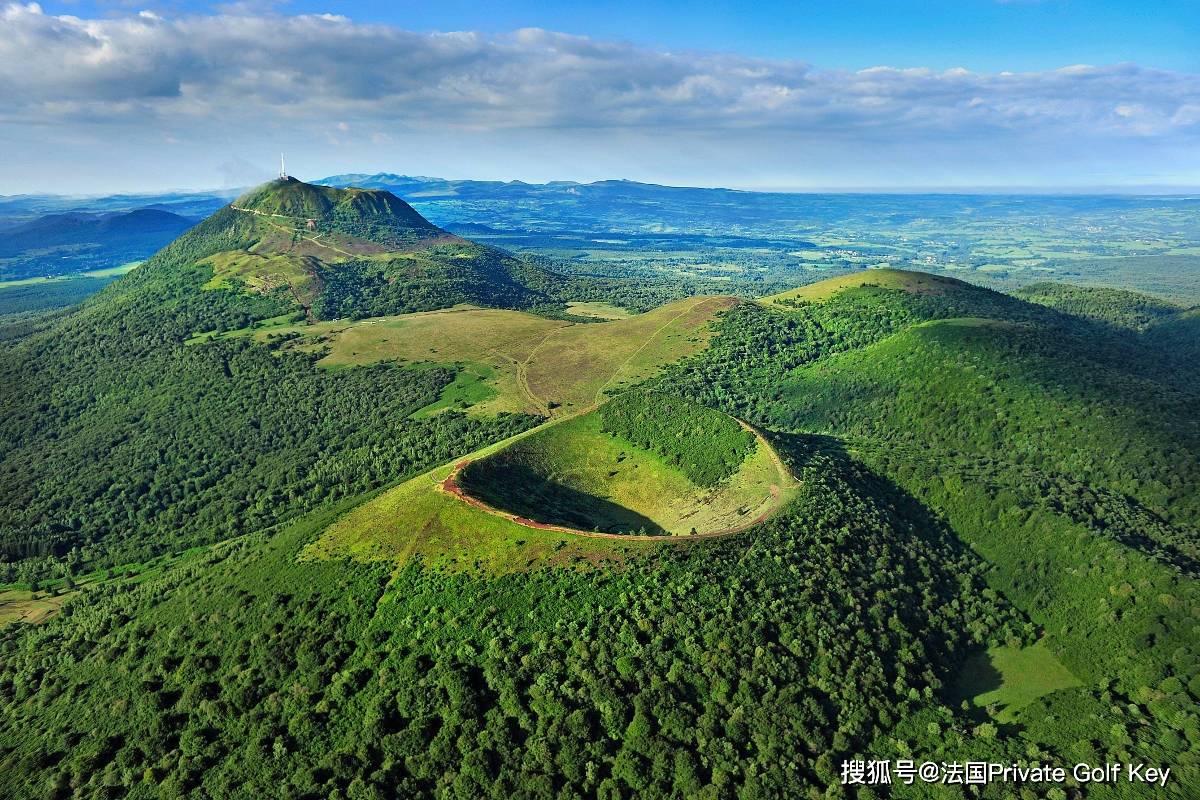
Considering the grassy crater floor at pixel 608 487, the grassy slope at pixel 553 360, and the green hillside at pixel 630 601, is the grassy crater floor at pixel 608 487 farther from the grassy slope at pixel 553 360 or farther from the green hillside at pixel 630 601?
the grassy slope at pixel 553 360

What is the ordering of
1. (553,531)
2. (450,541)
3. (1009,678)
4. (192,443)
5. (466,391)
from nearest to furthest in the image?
(1009,678), (450,541), (553,531), (192,443), (466,391)

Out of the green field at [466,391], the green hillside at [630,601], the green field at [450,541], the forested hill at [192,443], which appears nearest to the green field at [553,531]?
the green field at [450,541]

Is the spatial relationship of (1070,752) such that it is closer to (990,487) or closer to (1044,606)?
(1044,606)

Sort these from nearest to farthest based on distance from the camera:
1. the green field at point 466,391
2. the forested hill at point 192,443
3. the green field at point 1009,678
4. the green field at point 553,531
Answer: the green field at point 1009,678 < the green field at point 553,531 < the forested hill at point 192,443 < the green field at point 466,391

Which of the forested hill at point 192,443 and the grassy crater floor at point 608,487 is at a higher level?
the grassy crater floor at point 608,487

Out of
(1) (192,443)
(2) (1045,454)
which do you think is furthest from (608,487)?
(1) (192,443)

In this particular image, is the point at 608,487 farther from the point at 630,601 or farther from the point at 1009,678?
the point at 1009,678

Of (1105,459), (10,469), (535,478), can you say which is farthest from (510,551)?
(10,469)
